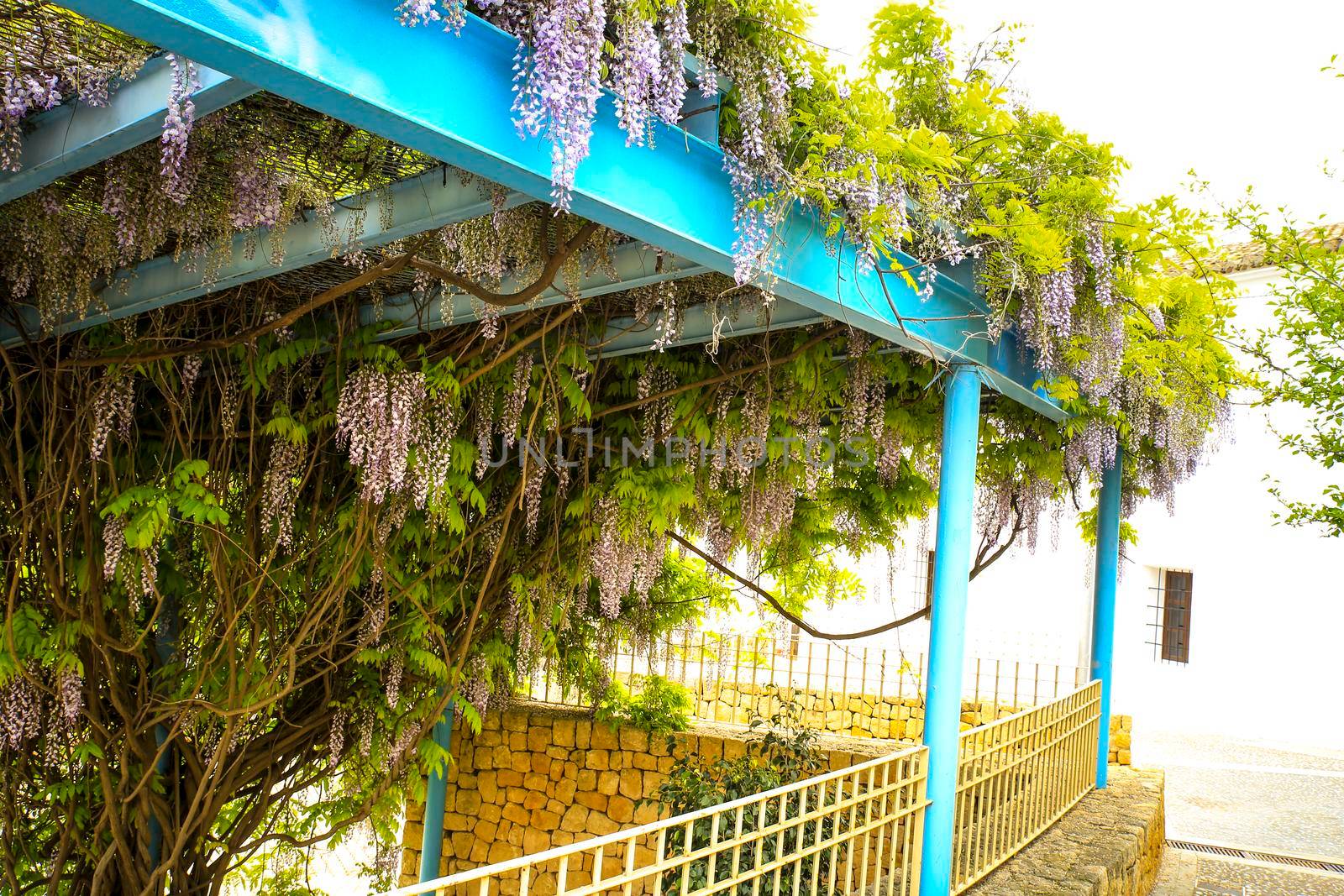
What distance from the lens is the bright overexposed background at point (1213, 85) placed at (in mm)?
9555

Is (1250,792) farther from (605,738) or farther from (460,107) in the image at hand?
(460,107)

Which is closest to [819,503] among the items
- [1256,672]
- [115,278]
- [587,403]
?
[587,403]

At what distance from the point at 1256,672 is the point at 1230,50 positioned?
6106 mm

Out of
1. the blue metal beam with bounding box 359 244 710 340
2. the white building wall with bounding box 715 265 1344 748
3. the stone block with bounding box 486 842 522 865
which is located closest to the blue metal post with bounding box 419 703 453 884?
the stone block with bounding box 486 842 522 865

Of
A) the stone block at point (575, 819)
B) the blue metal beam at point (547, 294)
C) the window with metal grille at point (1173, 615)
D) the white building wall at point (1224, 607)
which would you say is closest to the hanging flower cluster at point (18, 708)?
the blue metal beam at point (547, 294)

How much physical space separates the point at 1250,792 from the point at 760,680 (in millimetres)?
4296

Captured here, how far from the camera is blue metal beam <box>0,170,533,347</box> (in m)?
2.30

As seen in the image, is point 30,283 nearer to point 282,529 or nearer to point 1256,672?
point 282,529

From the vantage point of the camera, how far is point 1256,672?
9734 mm

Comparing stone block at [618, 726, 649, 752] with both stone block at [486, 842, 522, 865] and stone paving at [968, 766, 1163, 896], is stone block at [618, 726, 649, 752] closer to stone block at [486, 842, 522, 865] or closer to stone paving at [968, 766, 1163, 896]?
stone block at [486, 842, 522, 865]

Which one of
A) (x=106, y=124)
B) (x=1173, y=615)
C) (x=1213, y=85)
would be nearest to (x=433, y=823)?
(x=106, y=124)

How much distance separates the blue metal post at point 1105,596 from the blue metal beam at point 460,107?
3.74 meters

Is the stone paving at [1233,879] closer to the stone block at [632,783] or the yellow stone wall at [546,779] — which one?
the yellow stone wall at [546,779]

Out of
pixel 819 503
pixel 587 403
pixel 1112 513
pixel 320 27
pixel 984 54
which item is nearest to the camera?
pixel 320 27
